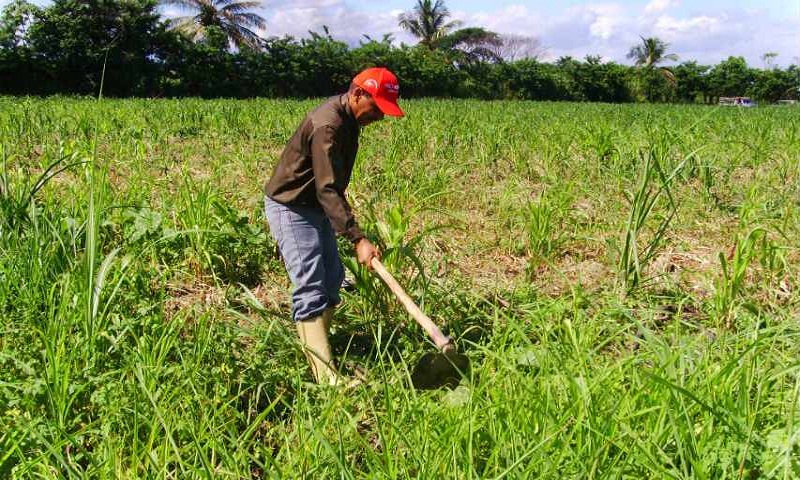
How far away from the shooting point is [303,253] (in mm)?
2590

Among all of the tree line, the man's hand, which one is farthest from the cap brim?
the tree line

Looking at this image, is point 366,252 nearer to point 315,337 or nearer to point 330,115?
point 315,337

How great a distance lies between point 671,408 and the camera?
169 centimetres

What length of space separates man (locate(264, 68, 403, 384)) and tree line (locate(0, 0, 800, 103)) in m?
6.83

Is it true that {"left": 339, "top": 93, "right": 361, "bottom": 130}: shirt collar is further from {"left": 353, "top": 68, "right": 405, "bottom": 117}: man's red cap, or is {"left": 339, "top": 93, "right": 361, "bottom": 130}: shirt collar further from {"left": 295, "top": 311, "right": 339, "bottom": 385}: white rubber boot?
{"left": 295, "top": 311, "right": 339, "bottom": 385}: white rubber boot

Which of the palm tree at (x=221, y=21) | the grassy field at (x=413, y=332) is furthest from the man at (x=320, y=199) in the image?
the palm tree at (x=221, y=21)

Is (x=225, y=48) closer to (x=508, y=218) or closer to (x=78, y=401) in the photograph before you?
(x=508, y=218)

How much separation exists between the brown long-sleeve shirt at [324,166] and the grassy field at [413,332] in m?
0.37

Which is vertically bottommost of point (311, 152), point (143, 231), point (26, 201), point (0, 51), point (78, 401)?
point (78, 401)

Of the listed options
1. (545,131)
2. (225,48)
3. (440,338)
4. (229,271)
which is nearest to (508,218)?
(229,271)

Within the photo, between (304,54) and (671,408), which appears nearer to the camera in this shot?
(671,408)

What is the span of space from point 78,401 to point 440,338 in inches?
48.4

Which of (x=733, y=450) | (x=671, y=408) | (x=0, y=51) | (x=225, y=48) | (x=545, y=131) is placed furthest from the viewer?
(x=225, y=48)

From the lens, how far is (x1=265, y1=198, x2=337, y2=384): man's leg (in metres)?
2.53
